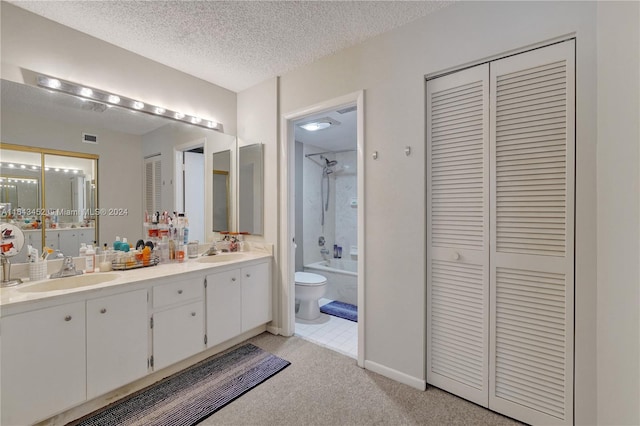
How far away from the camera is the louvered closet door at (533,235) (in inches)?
59.3

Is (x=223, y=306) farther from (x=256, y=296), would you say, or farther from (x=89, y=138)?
(x=89, y=138)

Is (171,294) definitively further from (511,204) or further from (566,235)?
(566,235)

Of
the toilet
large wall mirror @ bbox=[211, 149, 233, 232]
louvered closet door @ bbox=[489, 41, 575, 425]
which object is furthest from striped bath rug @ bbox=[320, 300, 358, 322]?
louvered closet door @ bbox=[489, 41, 575, 425]

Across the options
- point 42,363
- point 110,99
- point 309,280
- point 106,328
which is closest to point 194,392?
point 106,328

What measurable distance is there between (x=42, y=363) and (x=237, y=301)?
1.26 m

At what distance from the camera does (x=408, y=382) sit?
2008mm

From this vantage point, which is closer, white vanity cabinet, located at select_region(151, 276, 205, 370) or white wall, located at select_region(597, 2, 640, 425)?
white wall, located at select_region(597, 2, 640, 425)

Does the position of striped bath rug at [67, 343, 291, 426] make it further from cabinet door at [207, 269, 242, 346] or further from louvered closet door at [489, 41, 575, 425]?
louvered closet door at [489, 41, 575, 425]

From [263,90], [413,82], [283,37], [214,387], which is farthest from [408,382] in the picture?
[263,90]

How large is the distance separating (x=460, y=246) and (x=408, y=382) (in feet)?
3.49

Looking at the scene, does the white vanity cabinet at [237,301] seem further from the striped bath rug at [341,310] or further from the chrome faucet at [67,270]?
the striped bath rug at [341,310]

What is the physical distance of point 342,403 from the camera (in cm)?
183

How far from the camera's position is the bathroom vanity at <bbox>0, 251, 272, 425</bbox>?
143 cm

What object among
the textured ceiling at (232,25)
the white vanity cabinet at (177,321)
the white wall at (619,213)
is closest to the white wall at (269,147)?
the textured ceiling at (232,25)
